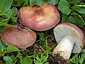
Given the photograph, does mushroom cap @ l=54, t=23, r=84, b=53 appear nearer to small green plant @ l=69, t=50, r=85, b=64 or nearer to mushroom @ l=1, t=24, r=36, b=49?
small green plant @ l=69, t=50, r=85, b=64

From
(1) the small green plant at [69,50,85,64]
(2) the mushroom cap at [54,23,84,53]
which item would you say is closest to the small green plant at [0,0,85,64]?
(1) the small green plant at [69,50,85,64]

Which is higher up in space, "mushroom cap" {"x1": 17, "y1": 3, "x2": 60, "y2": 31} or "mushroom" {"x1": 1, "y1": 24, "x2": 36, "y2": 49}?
"mushroom cap" {"x1": 17, "y1": 3, "x2": 60, "y2": 31}

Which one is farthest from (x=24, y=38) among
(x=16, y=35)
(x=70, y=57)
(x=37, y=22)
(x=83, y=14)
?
(x=83, y=14)

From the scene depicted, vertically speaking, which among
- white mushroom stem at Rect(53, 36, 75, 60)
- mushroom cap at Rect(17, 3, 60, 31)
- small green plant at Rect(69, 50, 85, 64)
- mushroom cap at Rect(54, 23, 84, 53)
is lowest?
small green plant at Rect(69, 50, 85, 64)

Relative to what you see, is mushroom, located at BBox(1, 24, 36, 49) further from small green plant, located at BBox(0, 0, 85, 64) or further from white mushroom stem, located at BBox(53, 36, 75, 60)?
white mushroom stem, located at BBox(53, 36, 75, 60)

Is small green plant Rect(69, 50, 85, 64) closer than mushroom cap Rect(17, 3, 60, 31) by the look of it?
Yes

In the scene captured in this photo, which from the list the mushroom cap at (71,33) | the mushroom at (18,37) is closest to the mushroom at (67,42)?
the mushroom cap at (71,33)

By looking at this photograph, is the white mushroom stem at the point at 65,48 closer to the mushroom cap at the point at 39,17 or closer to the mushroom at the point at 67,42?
the mushroom at the point at 67,42

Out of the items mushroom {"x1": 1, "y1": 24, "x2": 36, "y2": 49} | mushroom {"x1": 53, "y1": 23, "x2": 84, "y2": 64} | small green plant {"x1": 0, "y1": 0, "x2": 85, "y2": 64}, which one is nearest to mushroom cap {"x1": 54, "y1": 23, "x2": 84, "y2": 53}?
mushroom {"x1": 53, "y1": 23, "x2": 84, "y2": 64}
